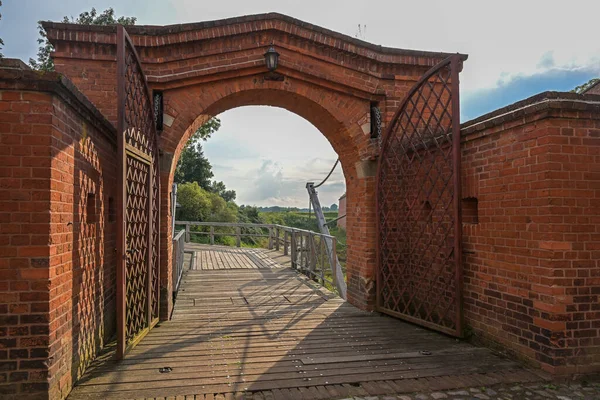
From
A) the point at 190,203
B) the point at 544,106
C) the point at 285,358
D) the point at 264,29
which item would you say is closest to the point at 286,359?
the point at 285,358

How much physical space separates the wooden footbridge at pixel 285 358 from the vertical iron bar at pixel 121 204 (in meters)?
0.41

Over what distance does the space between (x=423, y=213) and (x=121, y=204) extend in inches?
151

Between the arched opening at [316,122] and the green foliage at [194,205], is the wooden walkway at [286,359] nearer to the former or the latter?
the arched opening at [316,122]

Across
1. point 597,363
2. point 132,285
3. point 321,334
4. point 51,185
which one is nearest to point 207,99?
point 132,285

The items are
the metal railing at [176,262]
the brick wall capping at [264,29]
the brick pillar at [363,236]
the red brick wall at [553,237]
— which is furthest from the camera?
the metal railing at [176,262]

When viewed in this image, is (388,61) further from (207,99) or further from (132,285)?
(132,285)

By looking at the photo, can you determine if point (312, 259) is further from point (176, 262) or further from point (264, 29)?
point (264, 29)

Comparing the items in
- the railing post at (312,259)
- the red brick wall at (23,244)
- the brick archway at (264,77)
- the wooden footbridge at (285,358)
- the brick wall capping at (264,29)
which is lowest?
the wooden footbridge at (285,358)

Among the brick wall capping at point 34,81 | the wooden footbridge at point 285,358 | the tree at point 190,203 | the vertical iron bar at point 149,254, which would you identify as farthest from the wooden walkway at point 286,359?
the tree at point 190,203

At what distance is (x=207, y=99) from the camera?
5777 millimetres

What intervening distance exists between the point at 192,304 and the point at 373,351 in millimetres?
3281

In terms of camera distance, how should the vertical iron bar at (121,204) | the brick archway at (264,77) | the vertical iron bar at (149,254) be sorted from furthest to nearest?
1. the brick archway at (264,77)
2. the vertical iron bar at (149,254)
3. the vertical iron bar at (121,204)

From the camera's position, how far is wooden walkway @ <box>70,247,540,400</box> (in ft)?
Answer: 11.1

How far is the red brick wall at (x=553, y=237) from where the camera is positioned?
11.5 feet
